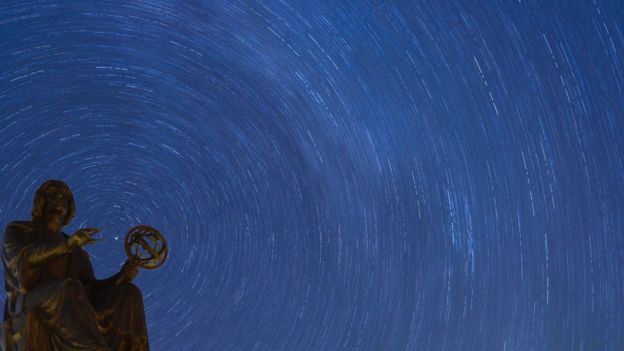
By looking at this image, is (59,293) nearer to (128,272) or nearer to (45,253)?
(45,253)

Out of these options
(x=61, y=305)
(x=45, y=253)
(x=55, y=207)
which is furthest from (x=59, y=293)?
(x=55, y=207)

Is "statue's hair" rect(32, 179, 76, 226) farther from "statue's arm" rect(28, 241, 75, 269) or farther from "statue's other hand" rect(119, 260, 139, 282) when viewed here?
"statue's other hand" rect(119, 260, 139, 282)

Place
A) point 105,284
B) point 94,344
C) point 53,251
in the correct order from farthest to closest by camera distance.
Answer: point 105,284
point 53,251
point 94,344

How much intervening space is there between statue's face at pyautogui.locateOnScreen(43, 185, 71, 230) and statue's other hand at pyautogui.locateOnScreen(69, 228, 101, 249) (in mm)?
1055

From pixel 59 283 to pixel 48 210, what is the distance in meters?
1.50

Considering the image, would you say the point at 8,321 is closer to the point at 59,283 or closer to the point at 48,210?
the point at 59,283

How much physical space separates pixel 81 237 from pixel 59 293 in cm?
67

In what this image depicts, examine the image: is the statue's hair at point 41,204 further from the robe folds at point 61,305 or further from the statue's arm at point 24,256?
the statue's arm at point 24,256

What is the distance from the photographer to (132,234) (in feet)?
33.1

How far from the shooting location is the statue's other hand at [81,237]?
31.2 ft

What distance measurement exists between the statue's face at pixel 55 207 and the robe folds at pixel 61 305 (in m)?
0.19

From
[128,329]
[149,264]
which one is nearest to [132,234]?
[149,264]

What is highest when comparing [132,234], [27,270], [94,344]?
[132,234]

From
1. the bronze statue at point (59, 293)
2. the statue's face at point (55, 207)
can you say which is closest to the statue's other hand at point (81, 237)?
the bronze statue at point (59, 293)
